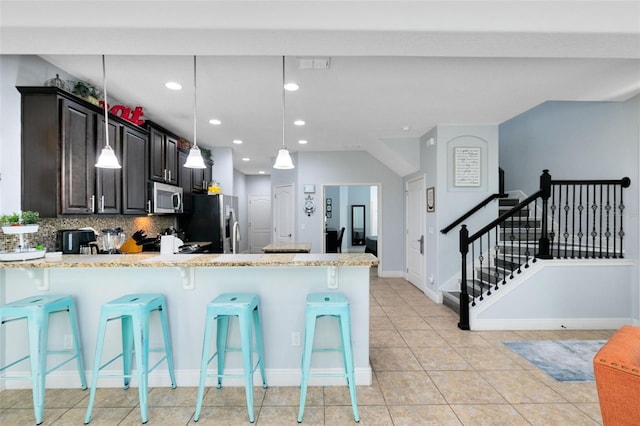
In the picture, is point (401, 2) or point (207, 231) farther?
point (207, 231)

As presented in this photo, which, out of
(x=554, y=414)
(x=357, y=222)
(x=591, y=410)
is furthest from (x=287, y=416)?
(x=357, y=222)

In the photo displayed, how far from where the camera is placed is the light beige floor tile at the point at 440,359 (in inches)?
106

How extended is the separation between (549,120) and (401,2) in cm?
442

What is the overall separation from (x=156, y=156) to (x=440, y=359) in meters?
4.13

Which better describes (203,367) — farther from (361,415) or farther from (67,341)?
(67,341)

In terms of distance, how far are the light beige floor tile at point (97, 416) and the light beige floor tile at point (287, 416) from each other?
3.10ft

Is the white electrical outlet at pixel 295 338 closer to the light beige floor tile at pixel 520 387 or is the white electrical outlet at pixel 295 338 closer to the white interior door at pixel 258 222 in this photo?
the light beige floor tile at pixel 520 387

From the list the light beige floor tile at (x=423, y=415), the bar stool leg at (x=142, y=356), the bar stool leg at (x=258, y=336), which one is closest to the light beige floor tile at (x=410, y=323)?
the light beige floor tile at (x=423, y=415)

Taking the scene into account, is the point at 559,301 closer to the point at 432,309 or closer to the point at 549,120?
the point at 432,309

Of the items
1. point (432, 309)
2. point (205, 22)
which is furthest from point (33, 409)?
point (432, 309)

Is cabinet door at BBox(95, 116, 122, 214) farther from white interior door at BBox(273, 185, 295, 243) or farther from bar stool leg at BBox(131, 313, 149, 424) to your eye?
white interior door at BBox(273, 185, 295, 243)

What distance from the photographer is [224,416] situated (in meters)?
2.05

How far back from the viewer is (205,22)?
181cm

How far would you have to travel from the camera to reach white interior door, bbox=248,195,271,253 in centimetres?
995
